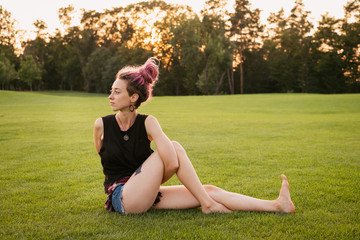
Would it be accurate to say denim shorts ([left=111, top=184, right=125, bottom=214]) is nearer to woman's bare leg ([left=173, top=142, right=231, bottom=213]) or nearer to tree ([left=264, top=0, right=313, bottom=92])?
woman's bare leg ([left=173, top=142, right=231, bottom=213])

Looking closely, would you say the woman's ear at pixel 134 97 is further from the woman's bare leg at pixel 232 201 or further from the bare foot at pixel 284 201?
the bare foot at pixel 284 201

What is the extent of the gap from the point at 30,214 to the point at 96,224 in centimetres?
87

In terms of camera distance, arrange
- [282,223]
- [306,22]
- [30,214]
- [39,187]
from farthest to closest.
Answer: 1. [306,22]
2. [39,187]
3. [30,214]
4. [282,223]

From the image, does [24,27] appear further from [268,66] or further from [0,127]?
[0,127]

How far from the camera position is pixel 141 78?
345 centimetres

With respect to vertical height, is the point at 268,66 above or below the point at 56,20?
below

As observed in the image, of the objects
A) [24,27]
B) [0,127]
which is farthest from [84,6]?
[0,127]

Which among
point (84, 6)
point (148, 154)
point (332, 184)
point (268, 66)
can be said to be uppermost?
point (84, 6)

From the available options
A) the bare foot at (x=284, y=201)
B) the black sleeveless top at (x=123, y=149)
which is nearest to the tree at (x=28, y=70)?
the black sleeveless top at (x=123, y=149)

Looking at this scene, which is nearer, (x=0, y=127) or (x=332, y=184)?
(x=332, y=184)


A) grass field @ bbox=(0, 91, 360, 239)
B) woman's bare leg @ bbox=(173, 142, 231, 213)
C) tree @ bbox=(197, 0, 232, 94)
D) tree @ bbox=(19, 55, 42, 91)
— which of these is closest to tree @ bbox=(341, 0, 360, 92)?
tree @ bbox=(197, 0, 232, 94)

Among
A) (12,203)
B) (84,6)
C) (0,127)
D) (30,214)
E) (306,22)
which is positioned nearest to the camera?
(30,214)

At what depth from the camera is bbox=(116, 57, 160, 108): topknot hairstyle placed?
342 centimetres

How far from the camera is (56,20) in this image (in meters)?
60.6
